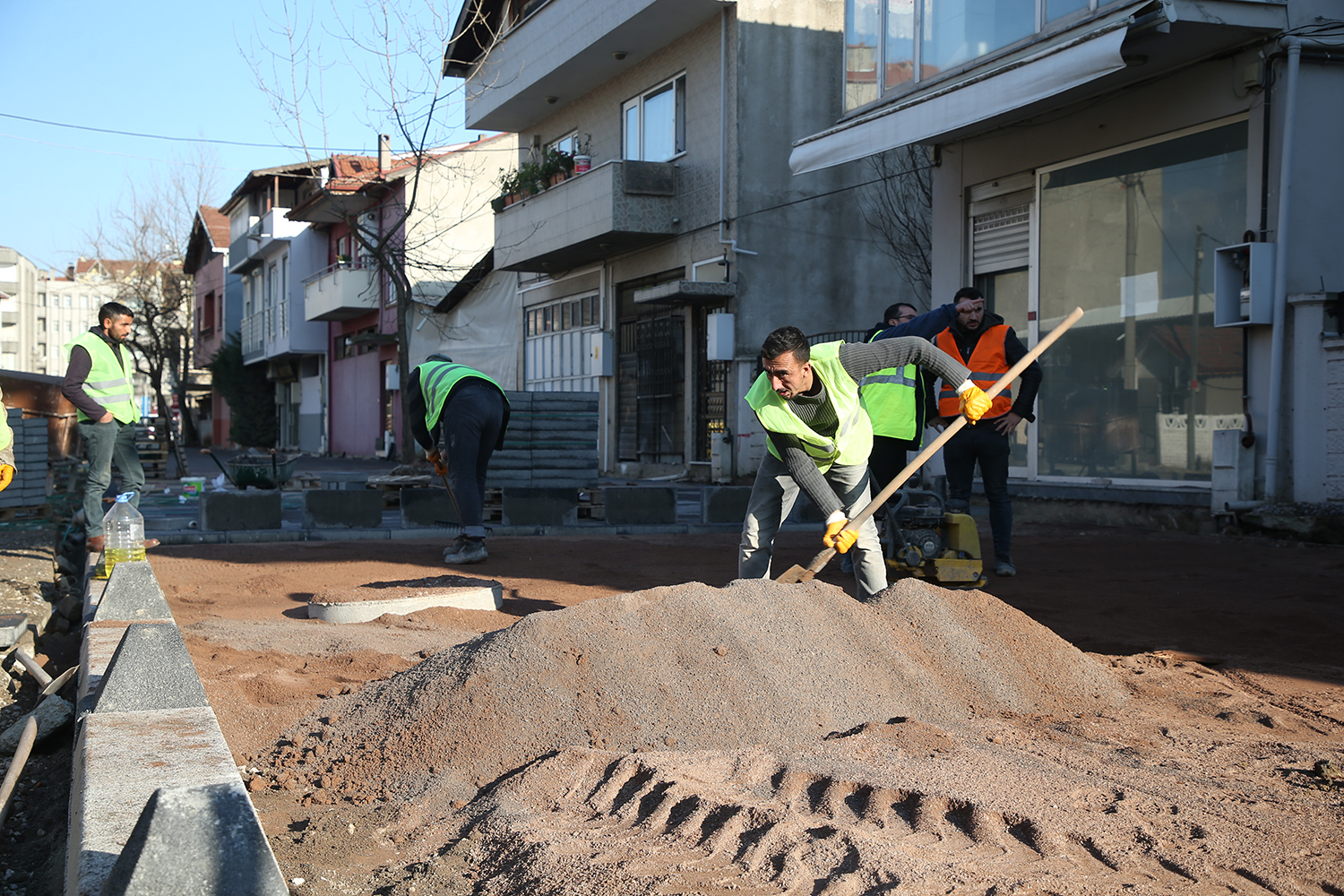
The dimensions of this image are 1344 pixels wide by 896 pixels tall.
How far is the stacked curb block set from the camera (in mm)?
1881

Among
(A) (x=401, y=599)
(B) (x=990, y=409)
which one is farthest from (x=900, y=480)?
(A) (x=401, y=599)

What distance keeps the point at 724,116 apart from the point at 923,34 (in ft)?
15.0

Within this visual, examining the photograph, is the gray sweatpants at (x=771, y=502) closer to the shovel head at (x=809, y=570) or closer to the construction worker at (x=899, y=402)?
the shovel head at (x=809, y=570)

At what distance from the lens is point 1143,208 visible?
9789mm

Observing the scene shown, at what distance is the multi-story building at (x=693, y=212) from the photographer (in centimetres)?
1541

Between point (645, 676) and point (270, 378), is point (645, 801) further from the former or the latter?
point (270, 378)

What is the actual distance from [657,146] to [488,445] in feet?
34.4

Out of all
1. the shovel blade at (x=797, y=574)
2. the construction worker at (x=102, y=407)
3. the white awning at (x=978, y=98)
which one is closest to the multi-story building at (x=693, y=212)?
the white awning at (x=978, y=98)

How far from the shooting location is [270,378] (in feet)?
128

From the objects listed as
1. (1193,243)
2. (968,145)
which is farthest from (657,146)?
(1193,243)

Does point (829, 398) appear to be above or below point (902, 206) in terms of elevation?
below

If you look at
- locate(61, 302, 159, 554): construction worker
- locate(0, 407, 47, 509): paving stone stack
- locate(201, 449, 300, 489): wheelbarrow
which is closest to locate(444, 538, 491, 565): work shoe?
locate(61, 302, 159, 554): construction worker

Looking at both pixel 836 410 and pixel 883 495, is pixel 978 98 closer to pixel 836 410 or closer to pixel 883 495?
pixel 836 410

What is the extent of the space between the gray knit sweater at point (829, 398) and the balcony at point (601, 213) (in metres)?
11.6
